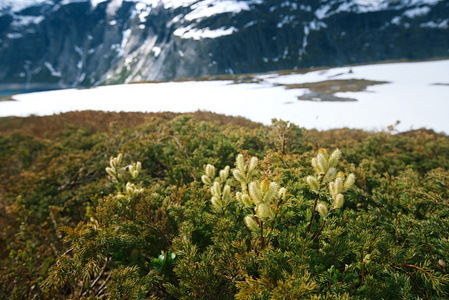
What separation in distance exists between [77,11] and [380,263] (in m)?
188

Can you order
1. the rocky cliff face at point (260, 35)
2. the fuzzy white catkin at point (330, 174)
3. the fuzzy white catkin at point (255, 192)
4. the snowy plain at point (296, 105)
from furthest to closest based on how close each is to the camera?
the rocky cliff face at point (260, 35) → the snowy plain at point (296, 105) → the fuzzy white catkin at point (330, 174) → the fuzzy white catkin at point (255, 192)

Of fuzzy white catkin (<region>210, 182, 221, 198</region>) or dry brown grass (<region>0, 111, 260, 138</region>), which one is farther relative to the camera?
dry brown grass (<region>0, 111, 260, 138</region>)

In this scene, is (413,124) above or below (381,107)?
below

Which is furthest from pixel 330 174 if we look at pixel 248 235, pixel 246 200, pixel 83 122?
pixel 83 122

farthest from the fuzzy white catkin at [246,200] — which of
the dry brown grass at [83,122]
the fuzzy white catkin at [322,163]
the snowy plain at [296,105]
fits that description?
the dry brown grass at [83,122]

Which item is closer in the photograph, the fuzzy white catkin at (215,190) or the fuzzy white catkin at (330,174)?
the fuzzy white catkin at (330,174)

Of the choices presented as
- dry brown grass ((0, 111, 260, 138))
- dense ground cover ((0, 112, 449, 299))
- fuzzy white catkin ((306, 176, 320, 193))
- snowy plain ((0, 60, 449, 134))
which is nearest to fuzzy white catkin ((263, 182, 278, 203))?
dense ground cover ((0, 112, 449, 299))

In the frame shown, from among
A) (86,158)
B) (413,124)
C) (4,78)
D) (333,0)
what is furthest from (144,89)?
(4,78)

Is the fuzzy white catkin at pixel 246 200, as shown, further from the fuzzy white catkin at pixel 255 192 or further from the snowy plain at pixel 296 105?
the snowy plain at pixel 296 105

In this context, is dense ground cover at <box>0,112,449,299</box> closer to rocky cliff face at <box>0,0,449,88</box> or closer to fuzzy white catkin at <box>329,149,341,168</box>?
fuzzy white catkin at <box>329,149,341,168</box>

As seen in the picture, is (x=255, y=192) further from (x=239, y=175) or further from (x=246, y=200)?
(x=239, y=175)

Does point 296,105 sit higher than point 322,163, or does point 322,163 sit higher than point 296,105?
point 322,163

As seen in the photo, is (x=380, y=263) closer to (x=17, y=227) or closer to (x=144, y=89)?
(x=17, y=227)

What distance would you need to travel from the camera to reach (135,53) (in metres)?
106
